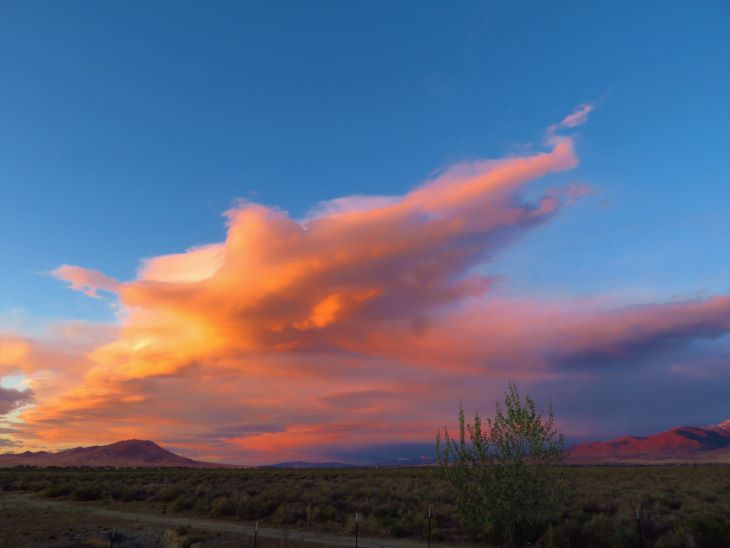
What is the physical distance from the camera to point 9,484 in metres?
60.5

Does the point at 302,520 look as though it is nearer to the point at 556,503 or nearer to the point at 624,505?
the point at 556,503

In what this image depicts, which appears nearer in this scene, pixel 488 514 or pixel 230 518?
pixel 488 514

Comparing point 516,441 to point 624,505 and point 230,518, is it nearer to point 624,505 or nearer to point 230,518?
point 624,505

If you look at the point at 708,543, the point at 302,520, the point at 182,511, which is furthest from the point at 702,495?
the point at 182,511

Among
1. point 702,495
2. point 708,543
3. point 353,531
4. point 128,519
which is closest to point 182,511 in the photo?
point 128,519

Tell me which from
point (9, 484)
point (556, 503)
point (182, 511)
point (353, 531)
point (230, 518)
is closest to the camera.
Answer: point (556, 503)

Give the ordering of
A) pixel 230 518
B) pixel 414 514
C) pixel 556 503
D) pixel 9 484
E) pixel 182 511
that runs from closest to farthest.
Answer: pixel 556 503
pixel 414 514
pixel 230 518
pixel 182 511
pixel 9 484

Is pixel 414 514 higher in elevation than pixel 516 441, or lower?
lower

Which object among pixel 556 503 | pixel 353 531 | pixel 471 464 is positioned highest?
pixel 471 464

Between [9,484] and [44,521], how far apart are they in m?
38.2

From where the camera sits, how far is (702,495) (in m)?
37.6

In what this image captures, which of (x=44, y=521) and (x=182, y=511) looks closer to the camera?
(x=44, y=521)

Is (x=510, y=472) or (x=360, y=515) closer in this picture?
(x=510, y=472)

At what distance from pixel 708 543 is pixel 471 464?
10047mm
